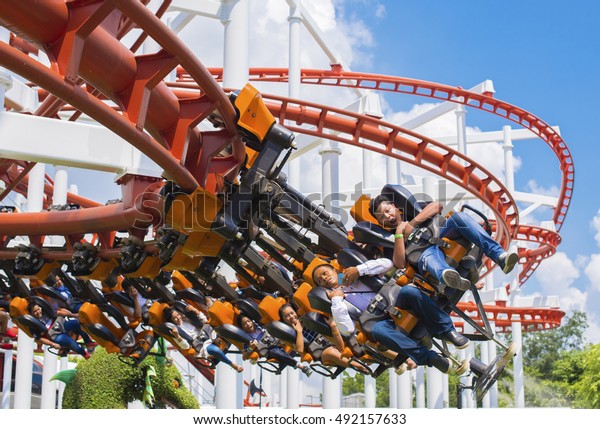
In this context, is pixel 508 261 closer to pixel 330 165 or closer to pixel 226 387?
pixel 226 387

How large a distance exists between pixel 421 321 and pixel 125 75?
257 cm

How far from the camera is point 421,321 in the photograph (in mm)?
5055

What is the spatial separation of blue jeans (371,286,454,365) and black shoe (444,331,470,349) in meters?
0.03

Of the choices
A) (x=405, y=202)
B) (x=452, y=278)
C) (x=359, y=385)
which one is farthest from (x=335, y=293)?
(x=359, y=385)

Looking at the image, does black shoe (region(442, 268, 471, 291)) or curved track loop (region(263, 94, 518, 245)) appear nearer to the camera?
black shoe (region(442, 268, 471, 291))

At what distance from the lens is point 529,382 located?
36812 mm

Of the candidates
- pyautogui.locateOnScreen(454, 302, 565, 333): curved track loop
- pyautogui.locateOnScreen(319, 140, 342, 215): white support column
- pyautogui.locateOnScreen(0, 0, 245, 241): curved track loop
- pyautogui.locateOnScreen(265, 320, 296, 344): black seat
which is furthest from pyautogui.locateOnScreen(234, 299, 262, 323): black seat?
pyautogui.locateOnScreen(454, 302, 565, 333): curved track loop

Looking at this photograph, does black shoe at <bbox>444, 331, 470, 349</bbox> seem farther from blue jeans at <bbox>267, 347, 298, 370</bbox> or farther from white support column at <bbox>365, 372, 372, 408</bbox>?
white support column at <bbox>365, 372, 372, 408</bbox>

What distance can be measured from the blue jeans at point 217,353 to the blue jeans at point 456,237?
372cm

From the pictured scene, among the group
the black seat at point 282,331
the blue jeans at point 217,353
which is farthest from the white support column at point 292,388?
the black seat at point 282,331

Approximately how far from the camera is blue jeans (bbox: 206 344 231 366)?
8.06m

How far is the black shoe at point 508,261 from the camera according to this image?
443cm

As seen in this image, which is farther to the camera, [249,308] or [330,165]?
[330,165]

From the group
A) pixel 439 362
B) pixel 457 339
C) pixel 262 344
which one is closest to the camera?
pixel 457 339
